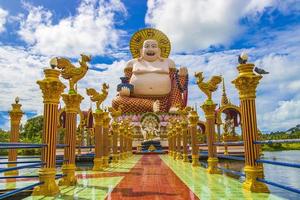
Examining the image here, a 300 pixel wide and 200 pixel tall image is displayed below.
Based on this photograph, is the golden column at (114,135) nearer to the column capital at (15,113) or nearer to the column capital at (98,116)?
the column capital at (98,116)

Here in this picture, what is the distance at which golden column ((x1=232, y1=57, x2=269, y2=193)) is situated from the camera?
5.43 meters

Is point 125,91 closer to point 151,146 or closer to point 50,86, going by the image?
point 151,146

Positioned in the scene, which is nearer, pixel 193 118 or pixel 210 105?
pixel 210 105

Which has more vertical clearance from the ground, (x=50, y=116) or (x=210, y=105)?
(x=210, y=105)

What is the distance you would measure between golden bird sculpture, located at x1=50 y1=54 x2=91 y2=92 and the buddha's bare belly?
2731cm

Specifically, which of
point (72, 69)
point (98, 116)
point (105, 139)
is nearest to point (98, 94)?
point (98, 116)

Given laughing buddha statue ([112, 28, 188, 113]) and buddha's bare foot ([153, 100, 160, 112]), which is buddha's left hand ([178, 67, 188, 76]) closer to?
laughing buddha statue ([112, 28, 188, 113])

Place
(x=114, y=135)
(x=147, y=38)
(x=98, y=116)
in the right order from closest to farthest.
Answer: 1. (x=98, y=116)
2. (x=114, y=135)
3. (x=147, y=38)

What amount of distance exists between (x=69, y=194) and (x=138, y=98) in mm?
29495

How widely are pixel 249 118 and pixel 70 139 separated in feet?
13.1

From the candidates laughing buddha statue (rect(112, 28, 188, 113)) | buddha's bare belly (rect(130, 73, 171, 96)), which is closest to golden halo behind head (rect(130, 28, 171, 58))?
laughing buddha statue (rect(112, 28, 188, 113))

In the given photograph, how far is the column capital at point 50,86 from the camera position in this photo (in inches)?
221

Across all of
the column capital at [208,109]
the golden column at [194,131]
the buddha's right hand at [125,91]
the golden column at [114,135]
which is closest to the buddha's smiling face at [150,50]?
the buddha's right hand at [125,91]

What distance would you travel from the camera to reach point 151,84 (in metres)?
34.5
